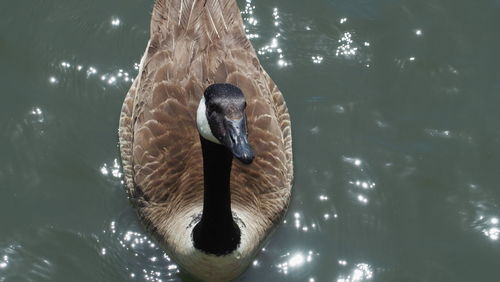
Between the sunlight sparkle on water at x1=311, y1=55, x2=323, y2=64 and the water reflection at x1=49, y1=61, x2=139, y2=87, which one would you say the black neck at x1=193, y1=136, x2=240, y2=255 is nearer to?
the water reflection at x1=49, y1=61, x2=139, y2=87

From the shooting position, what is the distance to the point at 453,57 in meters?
9.98

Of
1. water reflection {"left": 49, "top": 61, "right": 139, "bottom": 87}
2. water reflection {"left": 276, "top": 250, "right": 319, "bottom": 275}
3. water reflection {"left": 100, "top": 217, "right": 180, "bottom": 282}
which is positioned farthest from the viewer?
water reflection {"left": 49, "top": 61, "right": 139, "bottom": 87}

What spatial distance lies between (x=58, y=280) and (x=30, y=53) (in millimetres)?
2650

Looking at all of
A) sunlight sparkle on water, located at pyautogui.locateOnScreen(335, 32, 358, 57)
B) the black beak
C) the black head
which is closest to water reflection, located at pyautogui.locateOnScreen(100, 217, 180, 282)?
the black head

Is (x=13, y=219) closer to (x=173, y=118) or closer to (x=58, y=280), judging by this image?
(x=58, y=280)

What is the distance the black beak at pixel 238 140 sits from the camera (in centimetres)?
640

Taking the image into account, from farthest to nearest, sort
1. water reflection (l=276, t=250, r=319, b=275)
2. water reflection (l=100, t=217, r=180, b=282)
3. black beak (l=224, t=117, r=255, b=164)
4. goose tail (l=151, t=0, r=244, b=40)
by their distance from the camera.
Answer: goose tail (l=151, t=0, r=244, b=40), water reflection (l=276, t=250, r=319, b=275), water reflection (l=100, t=217, r=180, b=282), black beak (l=224, t=117, r=255, b=164)

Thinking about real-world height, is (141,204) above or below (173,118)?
below

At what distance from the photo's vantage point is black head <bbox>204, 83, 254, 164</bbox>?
6.55 meters

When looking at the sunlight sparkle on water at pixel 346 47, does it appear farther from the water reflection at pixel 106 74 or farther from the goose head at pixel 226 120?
the goose head at pixel 226 120

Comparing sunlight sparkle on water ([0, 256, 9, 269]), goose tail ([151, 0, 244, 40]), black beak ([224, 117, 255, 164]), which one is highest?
goose tail ([151, 0, 244, 40])

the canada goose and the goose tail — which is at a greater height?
the goose tail

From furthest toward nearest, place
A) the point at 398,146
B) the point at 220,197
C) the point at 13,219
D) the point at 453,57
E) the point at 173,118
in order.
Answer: the point at 453,57 < the point at 398,146 < the point at 13,219 < the point at 173,118 < the point at 220,197

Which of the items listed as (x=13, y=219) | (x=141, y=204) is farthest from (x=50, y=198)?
(x=141, y=204)
